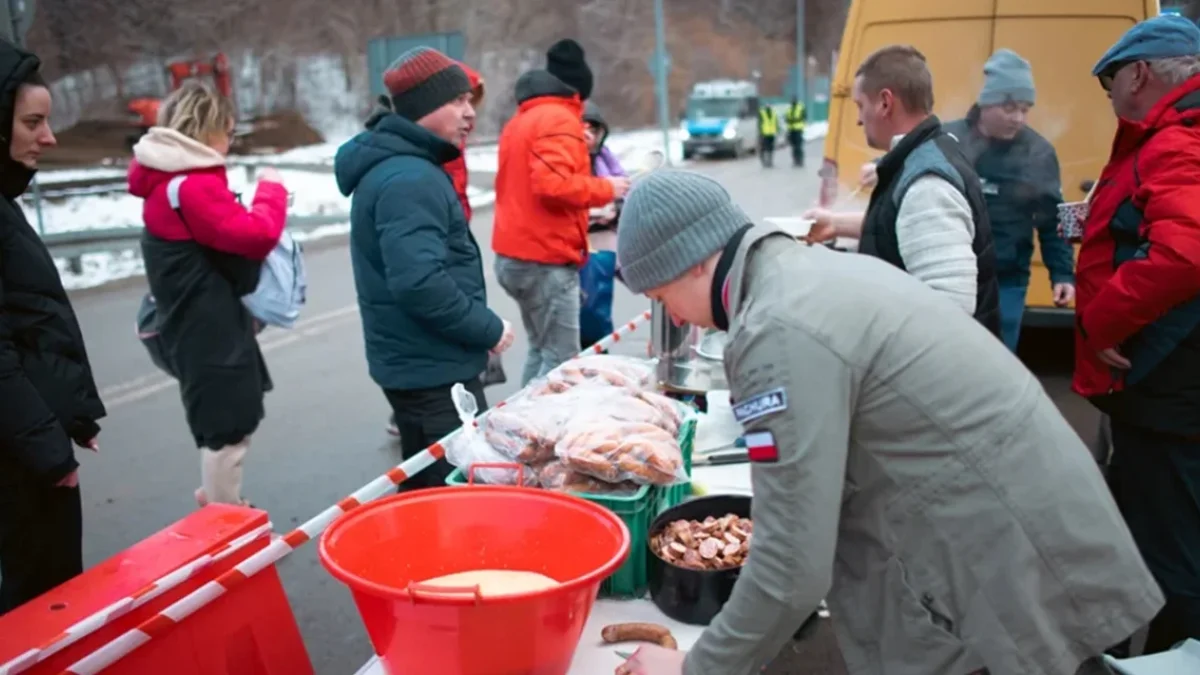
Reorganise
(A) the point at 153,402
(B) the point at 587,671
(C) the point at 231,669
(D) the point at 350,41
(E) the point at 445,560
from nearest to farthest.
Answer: (B) the point at 587,671 → (E) the point at 445,560 → (C) the point at 231,669 → (A) the point at 153,402 → (D) the point at 350,41

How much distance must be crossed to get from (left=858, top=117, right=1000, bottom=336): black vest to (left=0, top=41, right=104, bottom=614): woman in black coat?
7.86 ft

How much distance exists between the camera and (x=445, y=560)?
6.64 ft

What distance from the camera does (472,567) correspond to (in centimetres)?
204

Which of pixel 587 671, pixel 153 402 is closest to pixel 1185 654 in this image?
pixel 587 671

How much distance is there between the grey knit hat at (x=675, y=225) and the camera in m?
1.60

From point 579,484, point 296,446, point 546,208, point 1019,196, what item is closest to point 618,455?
point 579,484

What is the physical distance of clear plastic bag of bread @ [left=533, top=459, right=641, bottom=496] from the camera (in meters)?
2.18

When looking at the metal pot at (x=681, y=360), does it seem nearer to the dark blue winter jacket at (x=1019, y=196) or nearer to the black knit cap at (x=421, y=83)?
the black knit cap at (x=421, y=83)

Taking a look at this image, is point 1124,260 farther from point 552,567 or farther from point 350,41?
point 350,41

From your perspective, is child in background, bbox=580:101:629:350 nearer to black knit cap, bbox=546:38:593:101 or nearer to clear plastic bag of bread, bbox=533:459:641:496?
black knit cap, bbox=546:38:593:101

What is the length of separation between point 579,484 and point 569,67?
375cm

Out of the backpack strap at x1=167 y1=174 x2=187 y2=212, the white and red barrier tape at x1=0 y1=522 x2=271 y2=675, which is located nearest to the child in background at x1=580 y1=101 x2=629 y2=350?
the backpack strap at x1=167 y1=174 x2=187 y2=212

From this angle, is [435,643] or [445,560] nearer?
[435,643]

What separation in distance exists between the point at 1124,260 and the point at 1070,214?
601 mm
